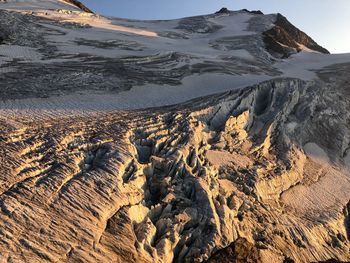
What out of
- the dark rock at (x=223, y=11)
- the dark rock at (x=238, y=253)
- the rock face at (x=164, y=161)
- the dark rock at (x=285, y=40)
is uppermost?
the dark rock at (x=223, y=11)

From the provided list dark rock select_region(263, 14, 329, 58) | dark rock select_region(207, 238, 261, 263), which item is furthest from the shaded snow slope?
dark rock select_region(207, 238, 261, 263)

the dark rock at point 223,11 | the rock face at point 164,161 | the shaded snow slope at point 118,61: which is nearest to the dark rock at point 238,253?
the rock face at point 164,161

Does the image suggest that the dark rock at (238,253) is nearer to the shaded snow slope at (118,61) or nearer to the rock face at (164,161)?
the rock face at (164,161)

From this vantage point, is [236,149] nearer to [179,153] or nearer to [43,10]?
[179,153]

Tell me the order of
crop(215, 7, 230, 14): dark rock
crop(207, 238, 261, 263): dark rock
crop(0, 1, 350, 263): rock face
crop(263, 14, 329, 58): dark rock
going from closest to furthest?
crop(0, 1, 350, 263): rock face < crop(207, 238, 261, 263): dark rock < crop(263, 14, 329, 58): dark rock < crop(215, 7, 230, 14): dark rock

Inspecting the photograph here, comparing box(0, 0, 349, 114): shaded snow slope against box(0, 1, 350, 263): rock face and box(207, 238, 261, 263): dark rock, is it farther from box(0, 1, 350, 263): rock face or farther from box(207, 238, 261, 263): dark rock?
box(207, 238, 261, 263): dark rock

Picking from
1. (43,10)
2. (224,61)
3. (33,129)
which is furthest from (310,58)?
(33,129)
